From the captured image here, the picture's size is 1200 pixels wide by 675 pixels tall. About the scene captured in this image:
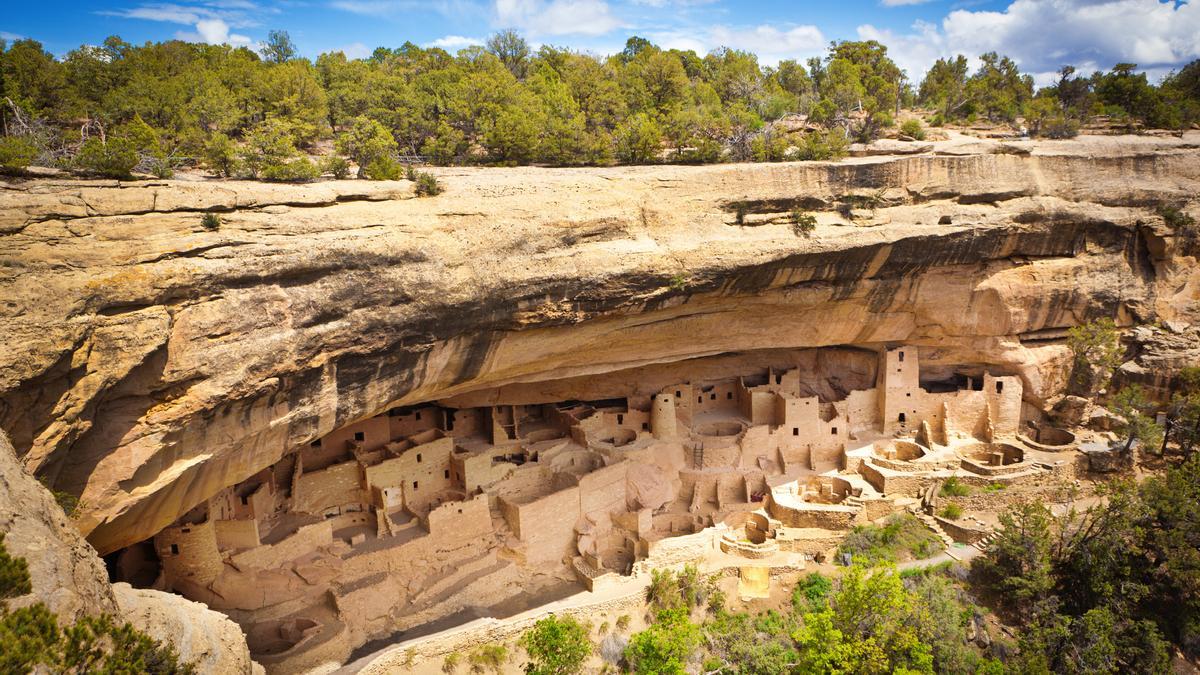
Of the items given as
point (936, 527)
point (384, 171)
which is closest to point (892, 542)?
point (936, 527)

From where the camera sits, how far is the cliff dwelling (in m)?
15.2

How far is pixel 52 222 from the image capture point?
10.0 m

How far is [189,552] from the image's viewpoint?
1445cm

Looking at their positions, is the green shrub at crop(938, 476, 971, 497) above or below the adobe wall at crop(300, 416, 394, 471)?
below

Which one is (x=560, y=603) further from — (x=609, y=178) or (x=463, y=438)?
(x=609, y=178)

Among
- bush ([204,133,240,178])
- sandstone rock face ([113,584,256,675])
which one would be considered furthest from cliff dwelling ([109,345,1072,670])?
bush ([204,133,240,178])

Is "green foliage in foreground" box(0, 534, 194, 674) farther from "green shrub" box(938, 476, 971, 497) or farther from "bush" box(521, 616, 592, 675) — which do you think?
"green shrub" box(938, 476, 971, 497)

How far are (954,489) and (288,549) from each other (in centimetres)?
1643

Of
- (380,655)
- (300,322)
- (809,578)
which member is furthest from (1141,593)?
(300,322)

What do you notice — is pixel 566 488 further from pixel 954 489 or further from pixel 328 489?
pixel 954 489

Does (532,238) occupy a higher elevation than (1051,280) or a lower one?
higher

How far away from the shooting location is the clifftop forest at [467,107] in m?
15.4

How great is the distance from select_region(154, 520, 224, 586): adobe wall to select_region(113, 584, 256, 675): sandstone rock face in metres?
5.78

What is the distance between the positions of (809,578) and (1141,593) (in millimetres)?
7363
